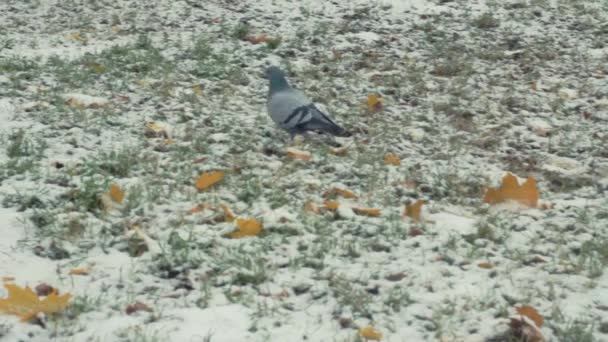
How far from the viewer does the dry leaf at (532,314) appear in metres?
2.57

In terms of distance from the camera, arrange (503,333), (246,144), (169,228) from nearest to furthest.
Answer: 1. (503,333)
2. (169,228)
3. (246,144)

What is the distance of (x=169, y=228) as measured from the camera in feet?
10.8

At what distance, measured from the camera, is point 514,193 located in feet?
11.9

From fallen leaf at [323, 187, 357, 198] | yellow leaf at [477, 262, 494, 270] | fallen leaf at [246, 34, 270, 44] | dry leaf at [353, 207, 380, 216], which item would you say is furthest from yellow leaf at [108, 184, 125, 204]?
fallen leaf at [246, 34, 270, 44]

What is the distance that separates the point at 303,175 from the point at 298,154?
0.24 m

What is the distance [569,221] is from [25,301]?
2.34 m

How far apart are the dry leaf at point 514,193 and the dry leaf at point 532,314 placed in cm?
108

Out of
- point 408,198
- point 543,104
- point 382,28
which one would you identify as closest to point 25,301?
point 408,198

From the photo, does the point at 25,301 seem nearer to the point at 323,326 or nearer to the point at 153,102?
the point at 323,326

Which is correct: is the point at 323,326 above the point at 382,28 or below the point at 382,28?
above

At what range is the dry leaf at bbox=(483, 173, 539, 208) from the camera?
3.60 meters

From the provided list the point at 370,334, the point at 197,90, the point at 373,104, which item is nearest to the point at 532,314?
the point at 370,334

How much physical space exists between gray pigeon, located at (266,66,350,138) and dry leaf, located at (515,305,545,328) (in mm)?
1924

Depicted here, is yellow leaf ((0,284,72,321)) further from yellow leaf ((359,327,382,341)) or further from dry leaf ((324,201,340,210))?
dry leaf ((324,201,340,210))
